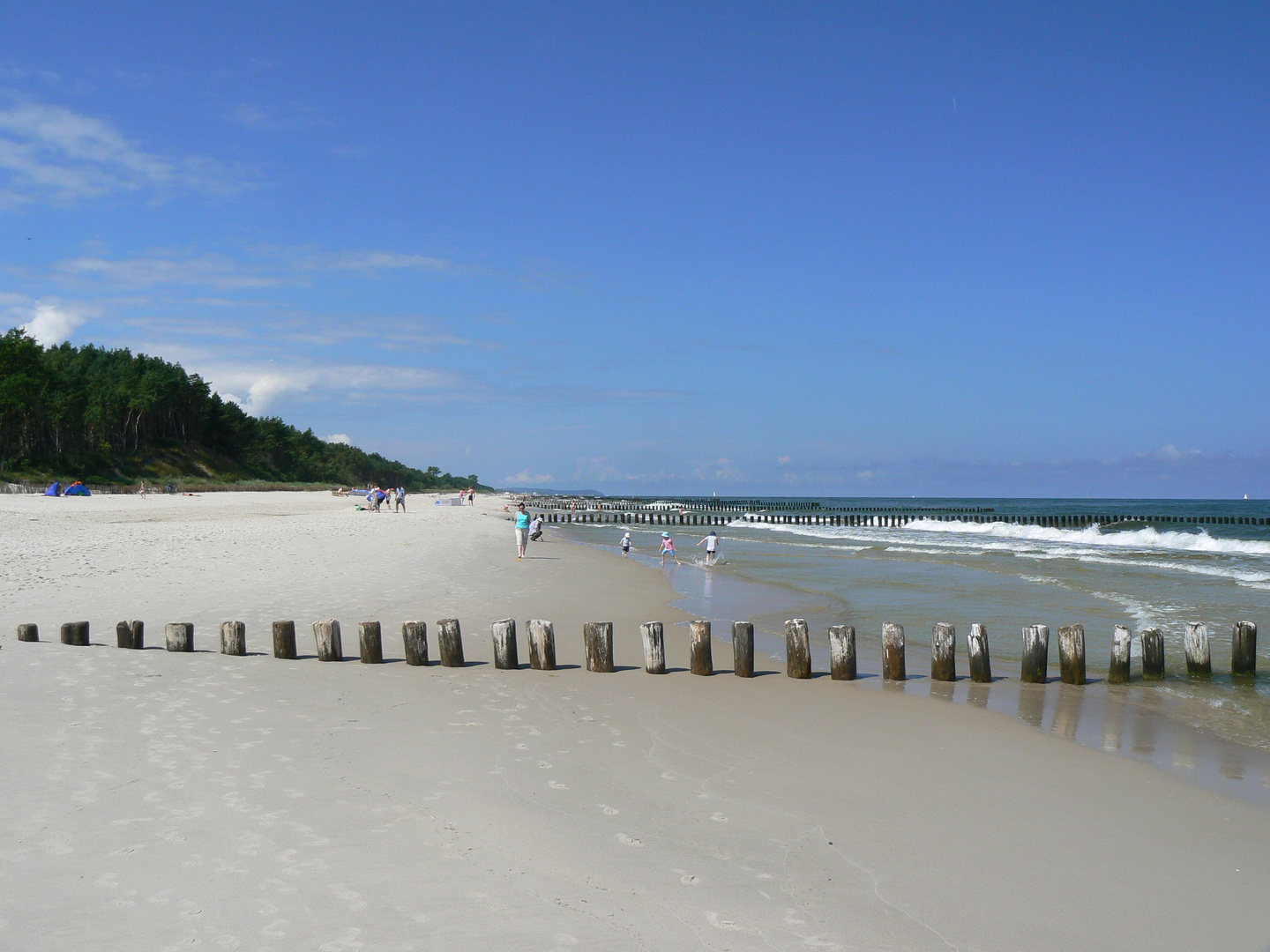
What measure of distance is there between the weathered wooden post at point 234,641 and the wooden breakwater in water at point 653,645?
0.01m

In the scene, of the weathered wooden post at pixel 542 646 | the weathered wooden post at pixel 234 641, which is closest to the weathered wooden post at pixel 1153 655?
the weathered wooden post at pixel 542 646

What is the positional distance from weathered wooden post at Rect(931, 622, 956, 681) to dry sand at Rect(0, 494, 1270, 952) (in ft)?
3.53

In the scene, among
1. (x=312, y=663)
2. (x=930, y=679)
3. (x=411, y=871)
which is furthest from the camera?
(x=930, y=679)

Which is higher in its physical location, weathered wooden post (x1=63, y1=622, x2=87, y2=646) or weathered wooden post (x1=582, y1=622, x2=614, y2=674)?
weathered wooden post (x1=63, y1=622, x2=87, y2=646)

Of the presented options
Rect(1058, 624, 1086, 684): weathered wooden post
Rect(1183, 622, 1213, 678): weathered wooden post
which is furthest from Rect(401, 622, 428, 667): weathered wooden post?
Rect(1183, 622, 1213, 678): weathered wooden post

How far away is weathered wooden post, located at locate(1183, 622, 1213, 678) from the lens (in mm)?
11344

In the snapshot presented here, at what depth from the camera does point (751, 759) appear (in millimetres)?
7266

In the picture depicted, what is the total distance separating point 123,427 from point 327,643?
9521 cm

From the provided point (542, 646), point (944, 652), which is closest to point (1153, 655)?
point (944, 652)

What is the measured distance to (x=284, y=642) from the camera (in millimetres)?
10422

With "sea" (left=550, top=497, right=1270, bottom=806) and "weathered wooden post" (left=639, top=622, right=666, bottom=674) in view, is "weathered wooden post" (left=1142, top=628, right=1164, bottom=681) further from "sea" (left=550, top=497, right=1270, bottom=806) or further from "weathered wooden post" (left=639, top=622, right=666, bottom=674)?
"weathered wooden post" (left=639, top=622, right=666, bottom=674)

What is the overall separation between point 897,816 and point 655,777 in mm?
1815

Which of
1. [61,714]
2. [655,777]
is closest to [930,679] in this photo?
[655,777]

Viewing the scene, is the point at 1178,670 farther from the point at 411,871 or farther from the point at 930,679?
the point at 411,871
